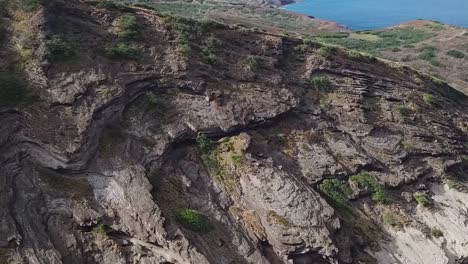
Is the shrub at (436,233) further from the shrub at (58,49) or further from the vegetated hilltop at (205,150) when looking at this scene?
the shrub at (58,49)

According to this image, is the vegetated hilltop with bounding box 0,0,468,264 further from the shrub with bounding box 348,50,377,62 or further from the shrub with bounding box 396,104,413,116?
the shrub with bounding box 348,50,377,62

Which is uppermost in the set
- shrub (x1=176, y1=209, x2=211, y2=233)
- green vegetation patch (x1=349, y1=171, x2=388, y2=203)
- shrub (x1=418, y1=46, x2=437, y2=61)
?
shrub (x1=176, y1=209, x2=211, y2=233)

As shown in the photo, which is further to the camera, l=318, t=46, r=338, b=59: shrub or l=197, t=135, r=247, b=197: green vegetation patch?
l=318, t=46, r=338, b=59: shrub

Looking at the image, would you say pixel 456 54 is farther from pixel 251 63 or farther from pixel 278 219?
pixel 278 219

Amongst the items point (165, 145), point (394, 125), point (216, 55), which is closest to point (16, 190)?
point (165, 145)

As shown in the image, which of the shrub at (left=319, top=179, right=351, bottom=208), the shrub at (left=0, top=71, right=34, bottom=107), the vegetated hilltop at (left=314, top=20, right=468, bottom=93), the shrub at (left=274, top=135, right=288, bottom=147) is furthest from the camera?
the vegetated hilltop at (left=314, top=20, right=468, bottom=93)

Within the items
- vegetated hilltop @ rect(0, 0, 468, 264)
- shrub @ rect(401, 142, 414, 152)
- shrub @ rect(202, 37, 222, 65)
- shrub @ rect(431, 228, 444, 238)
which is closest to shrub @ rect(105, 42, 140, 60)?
vegetated hilltop @ rect(0, 0, 468, 264)

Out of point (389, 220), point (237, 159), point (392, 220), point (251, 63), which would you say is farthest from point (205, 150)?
point (392, 220)

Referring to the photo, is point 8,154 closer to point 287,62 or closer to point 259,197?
point 259,197

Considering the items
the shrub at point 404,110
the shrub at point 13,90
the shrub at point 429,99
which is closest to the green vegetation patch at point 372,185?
the shrub at point 404,110
